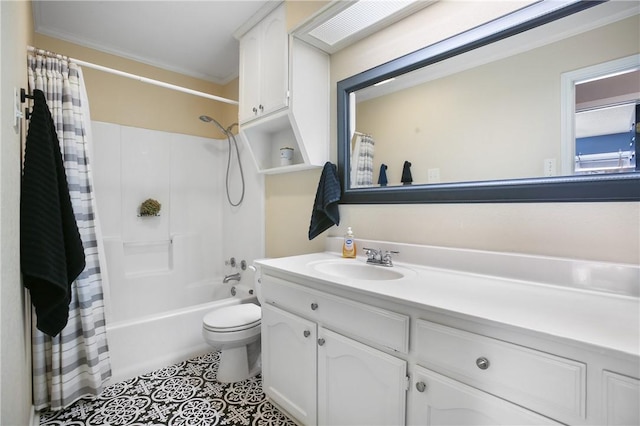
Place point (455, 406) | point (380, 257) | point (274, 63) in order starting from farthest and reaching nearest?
1. point (274, 63)
2. point (380, 257)
3. point (455, 406)

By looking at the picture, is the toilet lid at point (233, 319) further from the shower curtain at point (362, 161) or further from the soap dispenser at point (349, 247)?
the shower curtain at point (362, 161)

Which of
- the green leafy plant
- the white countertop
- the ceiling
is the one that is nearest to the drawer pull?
the white countertop

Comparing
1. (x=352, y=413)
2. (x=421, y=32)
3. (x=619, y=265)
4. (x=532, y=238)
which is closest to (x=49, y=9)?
(x=421, y=32)

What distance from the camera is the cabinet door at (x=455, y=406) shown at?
785 mm

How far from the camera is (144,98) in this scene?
2.74 m

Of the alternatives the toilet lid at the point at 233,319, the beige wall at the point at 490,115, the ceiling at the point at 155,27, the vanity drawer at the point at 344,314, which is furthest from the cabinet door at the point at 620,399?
the ceiling at the point at 155,27

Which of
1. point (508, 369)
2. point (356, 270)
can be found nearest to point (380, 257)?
point (356, 270)

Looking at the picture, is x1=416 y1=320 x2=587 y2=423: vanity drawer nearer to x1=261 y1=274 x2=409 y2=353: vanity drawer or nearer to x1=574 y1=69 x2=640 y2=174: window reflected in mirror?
x1=261 y1=274 x2=409 y2=353: vanity drawer

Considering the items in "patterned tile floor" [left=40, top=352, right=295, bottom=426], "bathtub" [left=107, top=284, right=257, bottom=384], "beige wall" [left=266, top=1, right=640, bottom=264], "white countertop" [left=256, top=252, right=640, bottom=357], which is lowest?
"patterned tile floor" [left=40, top=352, right=295, bottom=426]

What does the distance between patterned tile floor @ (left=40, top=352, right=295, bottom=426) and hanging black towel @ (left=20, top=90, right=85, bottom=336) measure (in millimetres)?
628

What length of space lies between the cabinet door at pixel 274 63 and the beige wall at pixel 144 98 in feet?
3.66

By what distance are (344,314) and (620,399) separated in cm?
80

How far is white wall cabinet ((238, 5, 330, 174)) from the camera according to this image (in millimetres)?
1844

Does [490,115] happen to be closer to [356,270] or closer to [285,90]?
[356,270]
